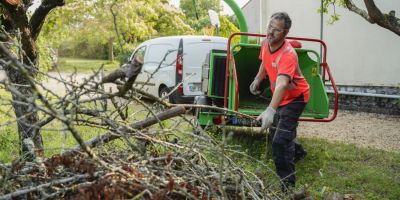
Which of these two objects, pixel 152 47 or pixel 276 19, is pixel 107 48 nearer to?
pixel 152 47

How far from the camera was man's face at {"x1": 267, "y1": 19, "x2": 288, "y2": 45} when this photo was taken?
5031mm

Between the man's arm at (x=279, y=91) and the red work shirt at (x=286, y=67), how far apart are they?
0.07 metres

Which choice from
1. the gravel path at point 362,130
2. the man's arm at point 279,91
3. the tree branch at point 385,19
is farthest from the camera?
the gravel path at point 362,130

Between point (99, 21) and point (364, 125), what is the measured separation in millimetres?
26628

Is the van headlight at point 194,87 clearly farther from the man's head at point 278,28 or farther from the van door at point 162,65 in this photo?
the man's head at point 278,28

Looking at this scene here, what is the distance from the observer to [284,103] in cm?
527

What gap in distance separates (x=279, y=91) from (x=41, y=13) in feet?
9.11

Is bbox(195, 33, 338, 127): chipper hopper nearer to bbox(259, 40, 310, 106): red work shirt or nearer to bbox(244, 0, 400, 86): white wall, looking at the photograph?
bbox(259, 40, 310, 106): red work shirt

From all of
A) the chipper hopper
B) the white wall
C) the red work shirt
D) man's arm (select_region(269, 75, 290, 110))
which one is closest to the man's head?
the red work shirt

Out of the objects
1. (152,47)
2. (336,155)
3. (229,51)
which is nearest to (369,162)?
(336,155)

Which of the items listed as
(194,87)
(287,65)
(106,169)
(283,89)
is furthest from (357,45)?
(106,169)

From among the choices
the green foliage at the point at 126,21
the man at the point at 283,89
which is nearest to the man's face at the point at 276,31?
the man at the point at 283,89

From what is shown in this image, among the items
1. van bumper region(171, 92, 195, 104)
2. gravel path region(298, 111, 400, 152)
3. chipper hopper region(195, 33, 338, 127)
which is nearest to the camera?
chipper hopper region(195, 33, 338, 127)

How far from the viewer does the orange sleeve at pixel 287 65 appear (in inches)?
191
